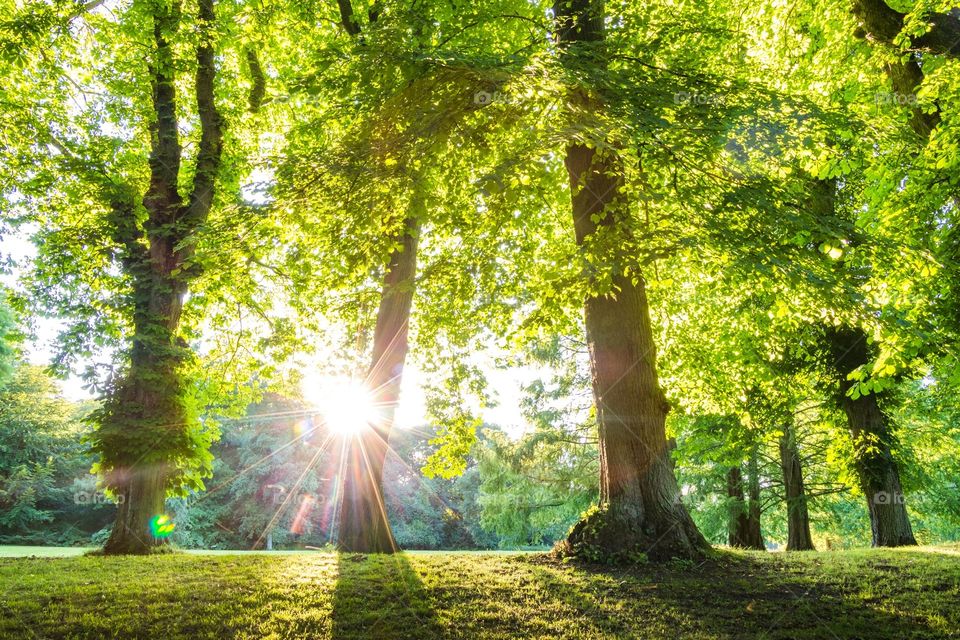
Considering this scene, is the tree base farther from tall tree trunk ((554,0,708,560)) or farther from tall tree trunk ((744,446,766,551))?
tall tree trunk ((744,446,766,551))

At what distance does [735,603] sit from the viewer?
494cm

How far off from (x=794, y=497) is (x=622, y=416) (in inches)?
474

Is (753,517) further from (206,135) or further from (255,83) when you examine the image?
(255,83)

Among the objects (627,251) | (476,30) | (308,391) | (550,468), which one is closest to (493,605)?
(627,251)

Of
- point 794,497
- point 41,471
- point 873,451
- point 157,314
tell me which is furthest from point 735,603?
point 41,471

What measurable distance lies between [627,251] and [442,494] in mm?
37220

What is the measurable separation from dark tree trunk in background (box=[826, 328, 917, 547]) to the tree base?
667cm

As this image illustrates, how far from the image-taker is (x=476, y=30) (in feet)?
34.2

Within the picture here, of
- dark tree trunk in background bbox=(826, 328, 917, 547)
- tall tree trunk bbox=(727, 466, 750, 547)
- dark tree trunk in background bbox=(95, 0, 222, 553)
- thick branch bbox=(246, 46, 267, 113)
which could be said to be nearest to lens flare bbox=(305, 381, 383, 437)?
dark tree trunk in background bbox=(95, 0, 222, 553)

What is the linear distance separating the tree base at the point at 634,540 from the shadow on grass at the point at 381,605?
2286mm

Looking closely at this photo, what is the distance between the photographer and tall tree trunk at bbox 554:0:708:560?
7.03 m

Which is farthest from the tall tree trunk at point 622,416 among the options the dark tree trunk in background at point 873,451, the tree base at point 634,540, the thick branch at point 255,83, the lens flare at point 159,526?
the thick branch at point 255,83

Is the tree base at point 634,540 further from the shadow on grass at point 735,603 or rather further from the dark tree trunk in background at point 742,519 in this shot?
the dark tree trunk in background at point 742,519

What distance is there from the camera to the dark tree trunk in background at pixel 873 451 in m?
11.7
